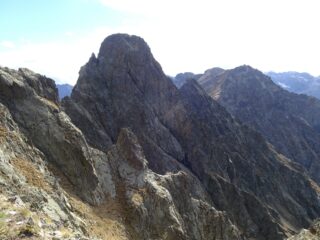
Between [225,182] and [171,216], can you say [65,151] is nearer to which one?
[171,216]

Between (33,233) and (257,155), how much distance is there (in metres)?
124

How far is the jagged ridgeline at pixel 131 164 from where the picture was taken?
33812 millimetres

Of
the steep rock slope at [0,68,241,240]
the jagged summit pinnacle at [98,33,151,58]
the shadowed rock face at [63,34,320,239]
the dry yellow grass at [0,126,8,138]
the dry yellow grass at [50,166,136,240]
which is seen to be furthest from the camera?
the jagged summit pinnacle at [98,33,151,58]

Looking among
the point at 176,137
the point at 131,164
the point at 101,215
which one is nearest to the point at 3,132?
the point at 101,215

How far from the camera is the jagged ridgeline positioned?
3381 centimetres

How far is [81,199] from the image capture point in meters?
41.7

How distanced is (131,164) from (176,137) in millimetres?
50151

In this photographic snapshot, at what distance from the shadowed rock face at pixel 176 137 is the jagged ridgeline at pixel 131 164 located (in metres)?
0.30

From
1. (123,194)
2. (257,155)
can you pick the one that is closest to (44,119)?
(123,194)

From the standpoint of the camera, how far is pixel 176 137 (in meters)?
101

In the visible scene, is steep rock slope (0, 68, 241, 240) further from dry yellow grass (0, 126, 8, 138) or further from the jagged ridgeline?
the jagged ridgeline

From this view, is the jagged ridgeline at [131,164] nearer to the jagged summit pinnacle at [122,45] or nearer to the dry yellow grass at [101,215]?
the dry yellow grass at [101,215]

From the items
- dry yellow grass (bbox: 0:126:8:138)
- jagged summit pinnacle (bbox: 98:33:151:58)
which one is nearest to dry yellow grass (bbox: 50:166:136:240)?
dry yellow grass (bbox: 0:126:8:138)

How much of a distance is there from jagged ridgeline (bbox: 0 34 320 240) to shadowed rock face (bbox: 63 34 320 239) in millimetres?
303
